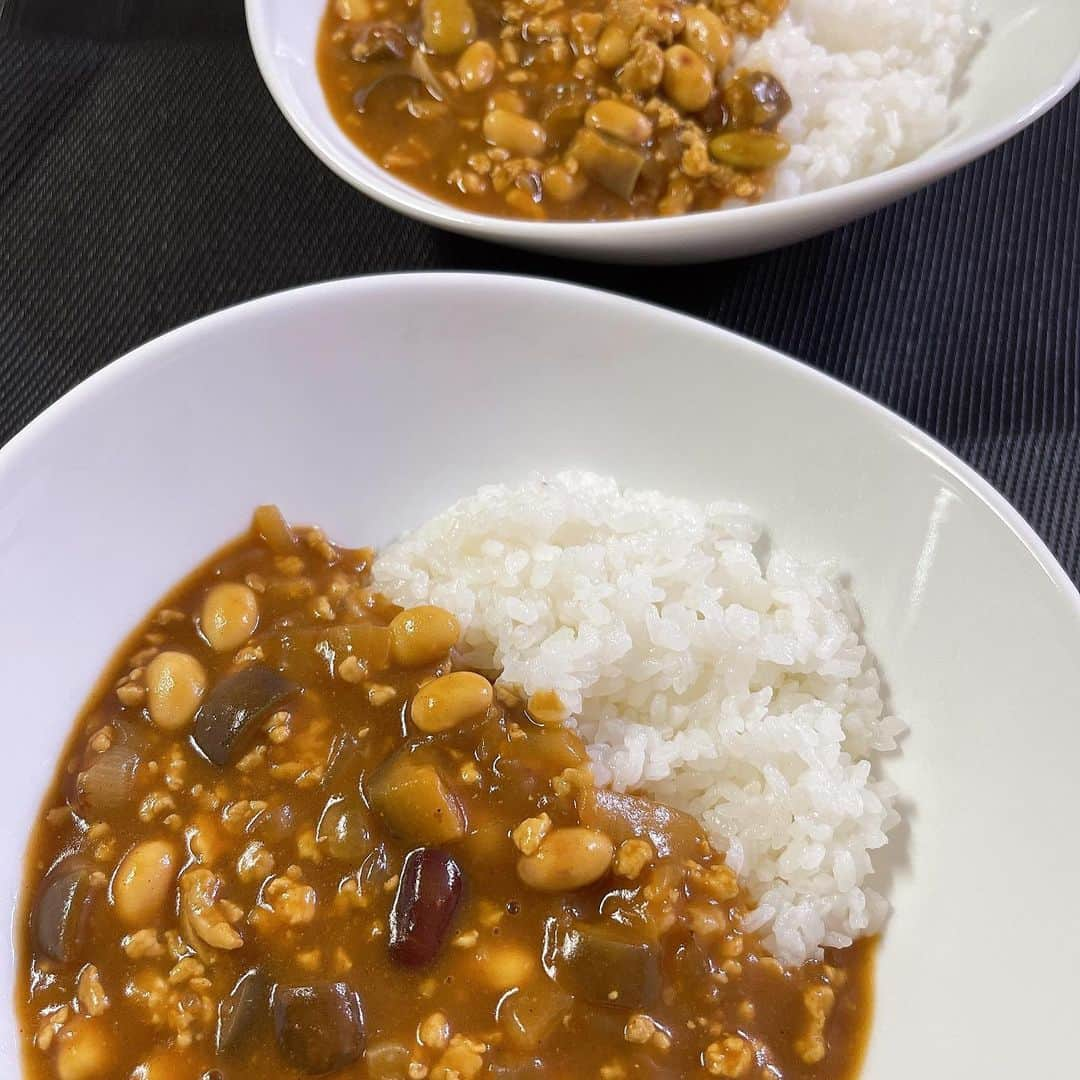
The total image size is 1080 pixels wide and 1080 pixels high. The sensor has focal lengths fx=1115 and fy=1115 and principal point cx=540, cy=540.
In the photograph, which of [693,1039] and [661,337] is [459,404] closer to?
[661,337]

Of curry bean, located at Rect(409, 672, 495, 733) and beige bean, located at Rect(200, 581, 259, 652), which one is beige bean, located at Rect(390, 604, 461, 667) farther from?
beige bean, located at Rect(200, 581, 259, 652)

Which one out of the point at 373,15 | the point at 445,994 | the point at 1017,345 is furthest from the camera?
the point at 373,15

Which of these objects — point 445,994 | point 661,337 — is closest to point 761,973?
point 445,994

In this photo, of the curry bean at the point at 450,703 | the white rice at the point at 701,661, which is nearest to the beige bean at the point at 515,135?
the white rice at the point at 701,661

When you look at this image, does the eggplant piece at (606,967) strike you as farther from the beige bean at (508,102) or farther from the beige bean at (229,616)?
the beige bean at (508,102)

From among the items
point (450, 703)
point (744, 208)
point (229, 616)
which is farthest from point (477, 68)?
point (450, 703)

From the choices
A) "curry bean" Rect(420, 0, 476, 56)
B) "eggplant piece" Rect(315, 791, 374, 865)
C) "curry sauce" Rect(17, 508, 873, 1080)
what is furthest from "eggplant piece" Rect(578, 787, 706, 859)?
"curry bean" Rect(420, 0, 476, 56)
